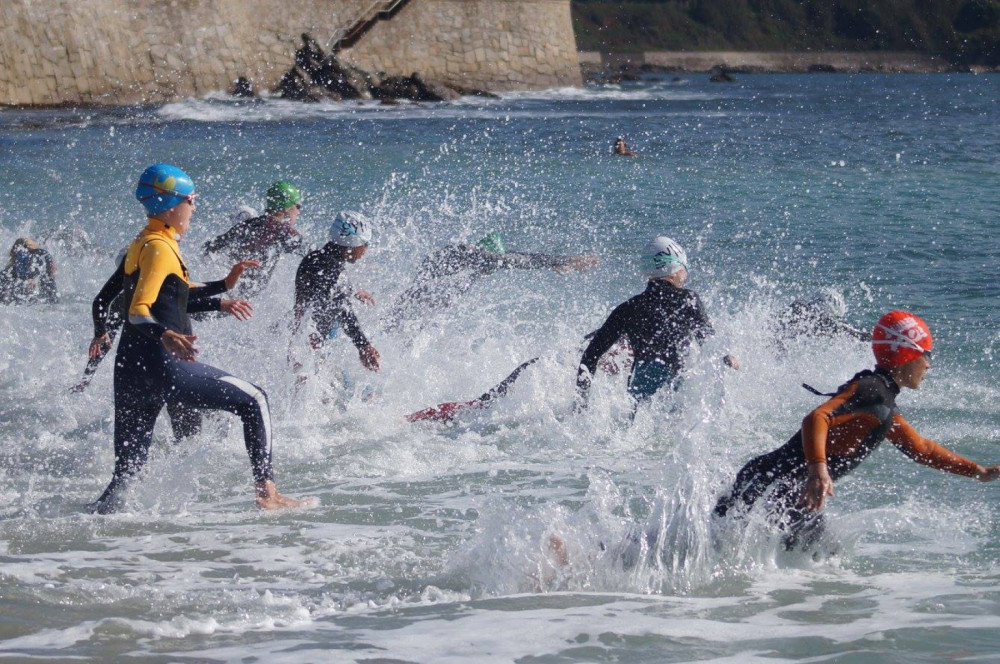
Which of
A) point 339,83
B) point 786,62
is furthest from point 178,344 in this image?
point 786,62

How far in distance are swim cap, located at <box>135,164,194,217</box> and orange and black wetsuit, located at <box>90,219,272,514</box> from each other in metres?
0.10

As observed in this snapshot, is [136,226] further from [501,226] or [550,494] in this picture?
[550,494]

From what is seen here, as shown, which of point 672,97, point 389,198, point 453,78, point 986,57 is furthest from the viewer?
point 986,57

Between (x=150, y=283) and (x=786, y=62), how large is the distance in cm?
11955

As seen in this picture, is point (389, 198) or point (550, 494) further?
point (389, 198)

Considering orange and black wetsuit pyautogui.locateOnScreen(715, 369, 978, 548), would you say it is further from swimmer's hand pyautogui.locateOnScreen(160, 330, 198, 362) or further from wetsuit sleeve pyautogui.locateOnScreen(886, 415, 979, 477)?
swimmer's hand pyautogui.locateOnScreen(160, 330, 198, 362)

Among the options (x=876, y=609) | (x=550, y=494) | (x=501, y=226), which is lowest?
(x=876, y=609)

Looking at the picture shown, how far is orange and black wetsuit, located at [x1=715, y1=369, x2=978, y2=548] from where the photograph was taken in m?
5.50

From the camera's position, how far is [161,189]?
654 cm

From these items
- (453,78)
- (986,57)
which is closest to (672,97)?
(453,78)

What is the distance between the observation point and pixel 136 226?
19.9m

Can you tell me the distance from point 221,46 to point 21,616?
4241cm

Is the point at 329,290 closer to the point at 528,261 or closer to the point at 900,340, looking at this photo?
the point at 528,261

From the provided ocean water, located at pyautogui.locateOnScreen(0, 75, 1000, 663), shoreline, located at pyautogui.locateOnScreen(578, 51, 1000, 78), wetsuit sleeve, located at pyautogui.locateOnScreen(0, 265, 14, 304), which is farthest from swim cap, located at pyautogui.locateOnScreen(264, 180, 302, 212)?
shoreline, located at pyautogui.locateOnScreen(578, 51, 1000, 78)
